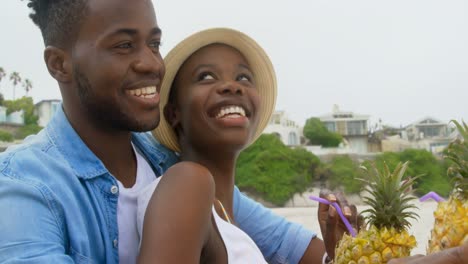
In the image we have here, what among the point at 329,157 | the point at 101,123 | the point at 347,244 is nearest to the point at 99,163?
the point at 101,123

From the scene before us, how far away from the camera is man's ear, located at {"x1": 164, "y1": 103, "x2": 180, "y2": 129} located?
2625mm

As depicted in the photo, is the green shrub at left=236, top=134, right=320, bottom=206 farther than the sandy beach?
Yes

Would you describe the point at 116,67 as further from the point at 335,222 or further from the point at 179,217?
the point at 335,222

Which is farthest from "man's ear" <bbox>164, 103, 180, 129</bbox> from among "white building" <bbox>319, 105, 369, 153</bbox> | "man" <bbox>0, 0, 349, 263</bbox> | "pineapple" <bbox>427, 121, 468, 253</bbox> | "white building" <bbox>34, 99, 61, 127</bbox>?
"white building" <bbox>319, 105, 369, 153</bbox>

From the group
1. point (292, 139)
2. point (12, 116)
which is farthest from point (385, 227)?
point (292, 139)

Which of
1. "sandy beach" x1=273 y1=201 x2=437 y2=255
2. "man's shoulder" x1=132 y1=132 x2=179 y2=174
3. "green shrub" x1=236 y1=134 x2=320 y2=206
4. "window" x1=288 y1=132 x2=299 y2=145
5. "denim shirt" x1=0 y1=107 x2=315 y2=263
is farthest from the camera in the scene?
"window" x1=288 y1=132 x2=299 y2=145

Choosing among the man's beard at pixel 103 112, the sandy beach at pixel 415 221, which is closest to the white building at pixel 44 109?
the sandy beach at pixel 415 221

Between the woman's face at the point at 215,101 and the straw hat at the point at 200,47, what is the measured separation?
0.04m

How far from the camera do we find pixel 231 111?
2439 millimetres

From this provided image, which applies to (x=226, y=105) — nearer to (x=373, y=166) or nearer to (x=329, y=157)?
(x=373, y=166)

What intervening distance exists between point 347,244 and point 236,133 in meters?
0.74

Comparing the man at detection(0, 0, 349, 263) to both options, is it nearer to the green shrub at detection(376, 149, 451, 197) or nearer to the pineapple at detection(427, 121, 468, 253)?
the pineapple at detection(427, 121, 468, 253)

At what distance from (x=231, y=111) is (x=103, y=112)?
0.69 metres

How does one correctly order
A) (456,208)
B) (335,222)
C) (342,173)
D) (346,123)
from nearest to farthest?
(456,208)
(335,222)
(342,173)
(346,123)
